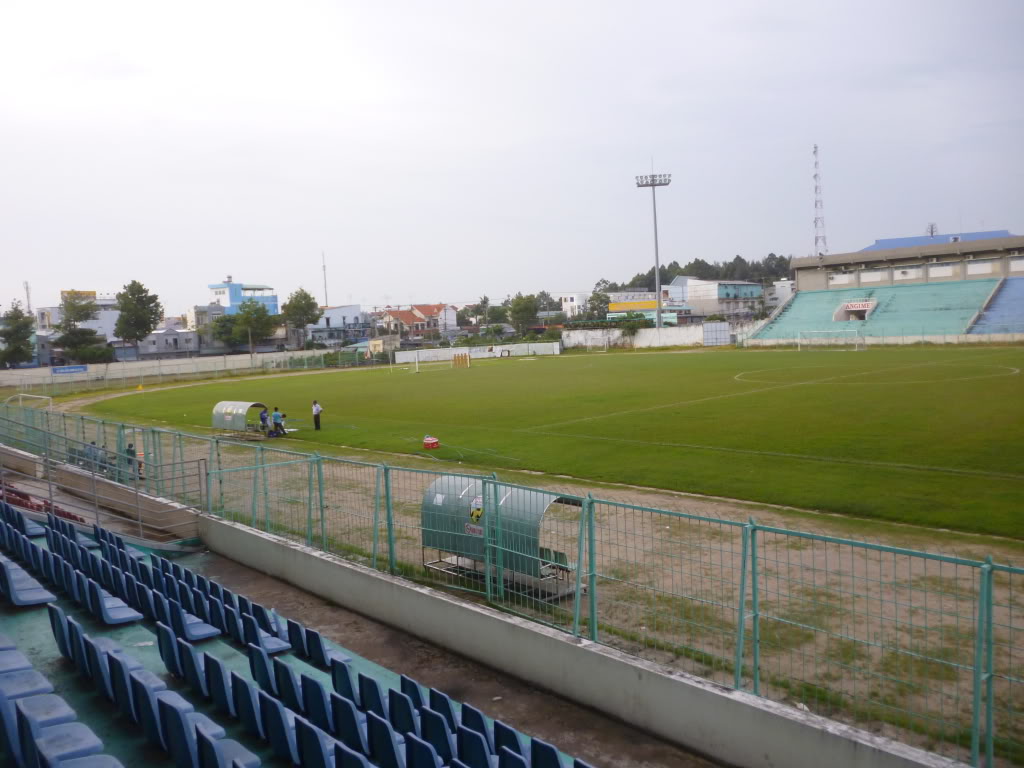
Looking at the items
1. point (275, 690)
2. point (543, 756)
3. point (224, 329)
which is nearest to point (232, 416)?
point (275, 690)

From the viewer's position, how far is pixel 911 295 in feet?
271

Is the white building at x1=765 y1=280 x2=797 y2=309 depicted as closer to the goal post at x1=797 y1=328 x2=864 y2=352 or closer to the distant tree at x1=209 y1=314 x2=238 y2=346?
the goal post at x1=797 y1=328 x2=864 y2=352

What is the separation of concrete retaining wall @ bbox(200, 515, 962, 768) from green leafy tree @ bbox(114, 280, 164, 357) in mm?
91300

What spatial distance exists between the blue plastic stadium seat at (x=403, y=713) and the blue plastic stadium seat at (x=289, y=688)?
2.80ft

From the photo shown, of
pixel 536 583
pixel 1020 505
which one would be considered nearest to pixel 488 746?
pixel 536 583

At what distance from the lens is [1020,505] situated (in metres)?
14.0

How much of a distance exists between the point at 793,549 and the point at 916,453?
9846 mm

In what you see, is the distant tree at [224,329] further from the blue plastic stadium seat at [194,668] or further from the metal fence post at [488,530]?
the blue plastic stadium seat at [194,668]

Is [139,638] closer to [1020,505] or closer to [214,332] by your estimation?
[1020,505]

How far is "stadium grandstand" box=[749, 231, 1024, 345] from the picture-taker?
70688mm

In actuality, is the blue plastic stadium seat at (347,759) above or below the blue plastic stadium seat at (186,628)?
above

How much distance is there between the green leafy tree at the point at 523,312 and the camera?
423ft

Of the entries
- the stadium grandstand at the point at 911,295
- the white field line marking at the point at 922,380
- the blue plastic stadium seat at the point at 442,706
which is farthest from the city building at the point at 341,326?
the blue plastic stadium seat at the point at 442,706

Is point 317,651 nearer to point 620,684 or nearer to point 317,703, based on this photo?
point 317,703
